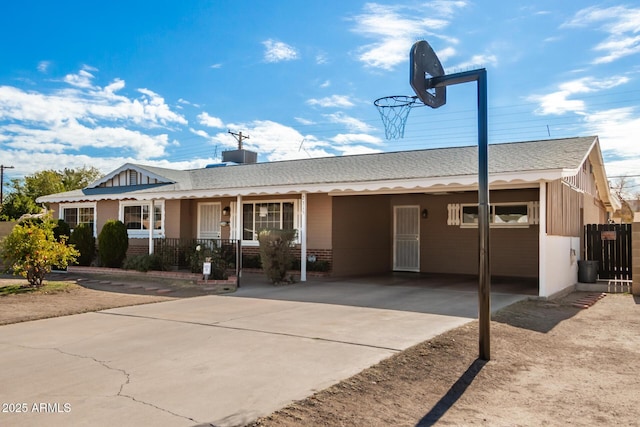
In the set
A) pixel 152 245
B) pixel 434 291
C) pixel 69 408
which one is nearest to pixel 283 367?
pixel 69 408

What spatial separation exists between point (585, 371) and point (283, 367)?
339 centimetres

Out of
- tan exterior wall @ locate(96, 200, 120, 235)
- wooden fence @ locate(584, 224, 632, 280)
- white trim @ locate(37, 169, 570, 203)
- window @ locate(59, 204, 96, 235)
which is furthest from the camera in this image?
window @ locate(59, 204, 96, 235)

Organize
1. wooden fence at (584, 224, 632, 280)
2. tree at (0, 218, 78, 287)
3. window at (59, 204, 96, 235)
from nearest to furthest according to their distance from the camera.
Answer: tree at (0, 218, 78, 287), wooden fence at (584, 224, 632, 280), window at (59, 204, 96, 235)

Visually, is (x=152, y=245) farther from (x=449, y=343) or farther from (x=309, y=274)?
(x=449, y=343)

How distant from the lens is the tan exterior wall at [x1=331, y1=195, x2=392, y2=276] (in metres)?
15.5

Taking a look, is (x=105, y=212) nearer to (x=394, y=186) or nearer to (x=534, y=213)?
(x=394, y=186)

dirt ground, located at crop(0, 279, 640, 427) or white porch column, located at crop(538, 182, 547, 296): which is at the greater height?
white porch column, located at crop(538, 182, 547, 296)

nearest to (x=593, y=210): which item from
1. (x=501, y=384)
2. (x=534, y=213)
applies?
(x=534, y=213)

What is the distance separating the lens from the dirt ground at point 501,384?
4.18 m

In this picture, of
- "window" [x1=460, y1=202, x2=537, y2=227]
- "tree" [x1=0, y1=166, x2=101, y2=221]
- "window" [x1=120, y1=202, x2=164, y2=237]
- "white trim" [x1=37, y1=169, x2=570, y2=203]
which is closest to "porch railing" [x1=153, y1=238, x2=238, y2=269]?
"white trim" [x1=37, y1=169, x2=570, y2=203]

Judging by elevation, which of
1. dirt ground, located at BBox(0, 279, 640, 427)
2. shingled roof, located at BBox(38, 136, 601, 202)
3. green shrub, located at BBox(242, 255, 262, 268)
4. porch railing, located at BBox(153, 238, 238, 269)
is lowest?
dirt ground, located at BBox(0, 279, 640, 427)

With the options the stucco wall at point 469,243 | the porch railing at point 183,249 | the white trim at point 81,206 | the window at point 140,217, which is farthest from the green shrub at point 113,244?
the stucco wall at point 469,243

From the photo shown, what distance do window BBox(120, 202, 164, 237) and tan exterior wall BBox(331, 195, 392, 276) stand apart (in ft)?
22.9

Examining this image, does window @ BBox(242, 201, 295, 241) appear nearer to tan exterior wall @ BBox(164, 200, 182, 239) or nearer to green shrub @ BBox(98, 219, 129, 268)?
tan exterior wall @ BBox(164, 200, 182, 239)
